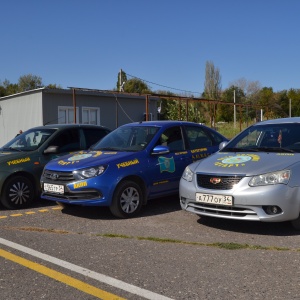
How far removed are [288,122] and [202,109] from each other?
37092 millimetres

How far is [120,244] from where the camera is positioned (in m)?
5.32

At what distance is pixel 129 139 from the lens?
305 inches

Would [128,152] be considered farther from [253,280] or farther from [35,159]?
[253,280]

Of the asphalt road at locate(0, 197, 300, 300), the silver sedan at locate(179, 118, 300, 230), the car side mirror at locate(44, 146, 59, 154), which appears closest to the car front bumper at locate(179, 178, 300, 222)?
the silver sedan at locate(179, 118, 300, 230)

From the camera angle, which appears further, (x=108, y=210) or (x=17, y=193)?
(x=17, y=193)

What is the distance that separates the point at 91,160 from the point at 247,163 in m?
2.50

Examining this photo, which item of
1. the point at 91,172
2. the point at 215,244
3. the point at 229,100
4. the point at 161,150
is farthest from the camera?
the point at 229,100

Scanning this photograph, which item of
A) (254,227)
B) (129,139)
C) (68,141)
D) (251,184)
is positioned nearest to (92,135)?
(68,141)

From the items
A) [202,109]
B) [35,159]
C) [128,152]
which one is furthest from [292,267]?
[202,109]

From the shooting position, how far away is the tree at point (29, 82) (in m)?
56.2

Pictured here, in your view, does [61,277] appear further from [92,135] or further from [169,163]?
[92,135]

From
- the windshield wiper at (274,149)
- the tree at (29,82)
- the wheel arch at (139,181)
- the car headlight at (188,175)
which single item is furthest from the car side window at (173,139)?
the tree at (29,82)

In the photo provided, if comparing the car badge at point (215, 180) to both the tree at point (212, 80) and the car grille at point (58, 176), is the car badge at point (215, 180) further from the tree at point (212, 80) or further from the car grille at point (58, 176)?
the tree at point (212, 80)

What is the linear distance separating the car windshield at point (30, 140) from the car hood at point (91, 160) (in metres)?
1.31
